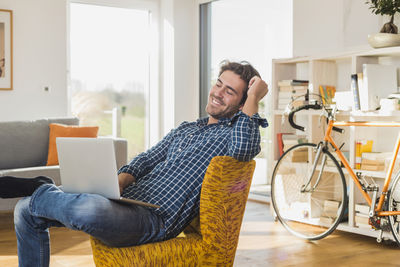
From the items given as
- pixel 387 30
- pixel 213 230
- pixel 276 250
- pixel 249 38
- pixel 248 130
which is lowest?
pixel 276 250

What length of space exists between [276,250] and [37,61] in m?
3.34

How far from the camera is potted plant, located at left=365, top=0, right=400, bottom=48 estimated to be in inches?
141

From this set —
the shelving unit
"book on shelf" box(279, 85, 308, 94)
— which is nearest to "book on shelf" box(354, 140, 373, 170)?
the shelving unit

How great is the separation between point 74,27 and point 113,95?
83cm

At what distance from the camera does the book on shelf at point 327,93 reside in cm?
410

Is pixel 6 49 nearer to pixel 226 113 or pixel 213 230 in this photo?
pixel 226 113

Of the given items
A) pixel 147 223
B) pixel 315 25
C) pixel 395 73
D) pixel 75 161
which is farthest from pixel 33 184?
pixel 315 25

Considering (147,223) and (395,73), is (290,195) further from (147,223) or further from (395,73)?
(147,223)

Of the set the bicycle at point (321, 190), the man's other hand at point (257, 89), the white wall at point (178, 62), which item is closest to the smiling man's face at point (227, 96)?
the man's other hand at point (257, 89)

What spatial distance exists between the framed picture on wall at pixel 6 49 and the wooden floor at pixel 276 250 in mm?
1763

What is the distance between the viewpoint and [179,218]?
2139 millimetres

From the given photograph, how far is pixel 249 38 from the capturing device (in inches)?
210

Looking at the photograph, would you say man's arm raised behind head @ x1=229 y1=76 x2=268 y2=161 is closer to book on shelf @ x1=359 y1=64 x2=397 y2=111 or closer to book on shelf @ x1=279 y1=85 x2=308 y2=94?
book on shelf @ x1=359 y1=64 x2=397 y2=111

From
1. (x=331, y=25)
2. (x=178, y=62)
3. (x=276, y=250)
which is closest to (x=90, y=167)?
(x=276, y=250)
